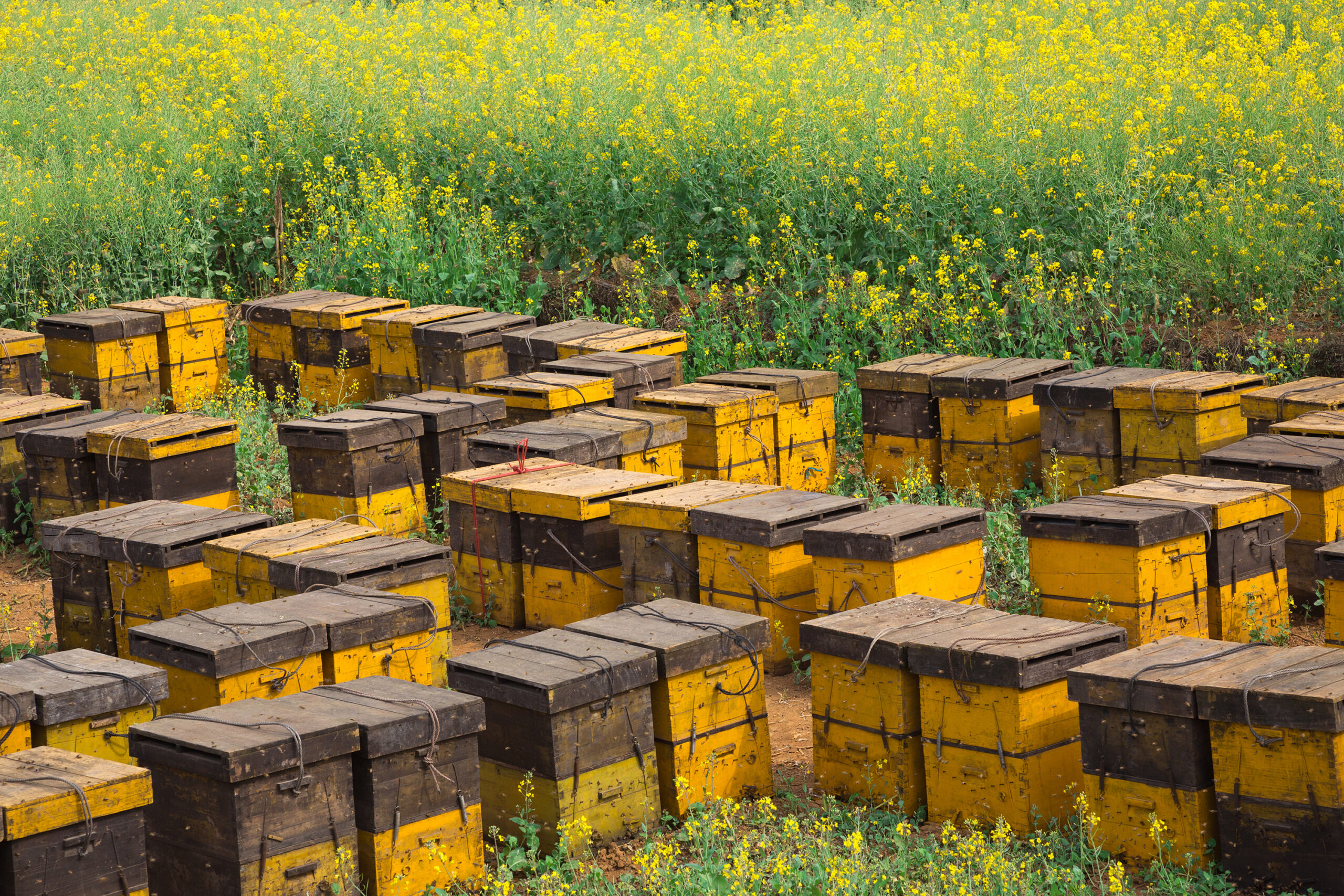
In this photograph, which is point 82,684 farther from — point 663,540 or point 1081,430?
point 1081,430

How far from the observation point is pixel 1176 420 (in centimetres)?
936

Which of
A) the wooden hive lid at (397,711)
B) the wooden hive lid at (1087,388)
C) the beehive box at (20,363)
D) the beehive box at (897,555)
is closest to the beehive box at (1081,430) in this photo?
the wooden hive lid at (1087,388)

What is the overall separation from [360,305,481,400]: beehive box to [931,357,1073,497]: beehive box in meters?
4.71

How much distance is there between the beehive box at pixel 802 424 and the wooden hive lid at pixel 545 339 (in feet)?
6.12

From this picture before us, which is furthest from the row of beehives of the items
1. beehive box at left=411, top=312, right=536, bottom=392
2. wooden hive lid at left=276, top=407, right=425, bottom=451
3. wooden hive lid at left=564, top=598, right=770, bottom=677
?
beehive box at left=411, top=312, right=536, bottom=392

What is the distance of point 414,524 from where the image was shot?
1009 cm

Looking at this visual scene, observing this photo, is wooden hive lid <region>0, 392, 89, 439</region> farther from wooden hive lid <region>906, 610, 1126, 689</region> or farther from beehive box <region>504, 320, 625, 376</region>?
wooden hive lid <region>906, 610, 1126, 689</region>

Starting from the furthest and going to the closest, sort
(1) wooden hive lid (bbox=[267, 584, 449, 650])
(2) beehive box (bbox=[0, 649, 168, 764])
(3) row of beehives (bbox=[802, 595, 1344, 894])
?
(1) wooden hive lid (bbox=[267, 584, 449, 650]), (2) beehive box (bbox=[0, 649, 168, 764]), (3) row of beehives (bbox=[802, 595, 1344, 894])

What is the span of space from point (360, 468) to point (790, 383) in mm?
3163

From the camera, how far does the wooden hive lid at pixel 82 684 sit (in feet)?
19.4

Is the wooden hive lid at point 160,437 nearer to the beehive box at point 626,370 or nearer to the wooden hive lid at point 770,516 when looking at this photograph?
the beehive box at point 626,370

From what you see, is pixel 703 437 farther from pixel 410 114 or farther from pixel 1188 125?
pixel 410 114

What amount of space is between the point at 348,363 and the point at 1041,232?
6.61 metres

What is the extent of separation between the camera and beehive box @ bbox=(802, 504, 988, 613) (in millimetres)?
7195
